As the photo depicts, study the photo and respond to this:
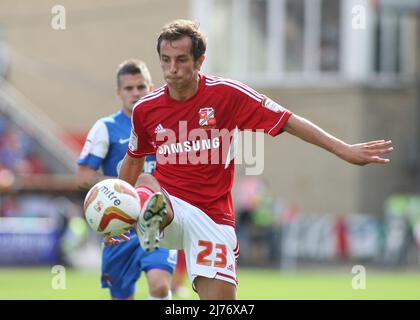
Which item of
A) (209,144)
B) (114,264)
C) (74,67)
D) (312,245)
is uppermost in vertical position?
(74,67)

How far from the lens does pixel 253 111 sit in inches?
278

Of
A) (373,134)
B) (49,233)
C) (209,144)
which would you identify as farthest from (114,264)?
(373,134)

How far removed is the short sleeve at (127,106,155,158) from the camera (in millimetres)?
7188

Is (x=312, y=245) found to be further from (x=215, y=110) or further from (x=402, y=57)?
(x=215, y=110)

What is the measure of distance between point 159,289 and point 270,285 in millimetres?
7411

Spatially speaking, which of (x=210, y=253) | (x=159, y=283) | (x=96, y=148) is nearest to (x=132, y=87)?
(x=96, y=148)

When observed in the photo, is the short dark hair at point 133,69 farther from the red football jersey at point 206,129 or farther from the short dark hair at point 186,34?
the short dark hair at point 186,34

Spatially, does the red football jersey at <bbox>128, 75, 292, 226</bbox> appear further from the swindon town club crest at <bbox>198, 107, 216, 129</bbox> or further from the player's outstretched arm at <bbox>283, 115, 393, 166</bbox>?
the player's outstretched arm at <bbox>283, 115, 393, 166</bbox>

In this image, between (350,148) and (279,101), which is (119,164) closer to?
(350,148)

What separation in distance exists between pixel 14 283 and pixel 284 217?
26.4 ft

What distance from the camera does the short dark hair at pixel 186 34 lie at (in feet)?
22.5

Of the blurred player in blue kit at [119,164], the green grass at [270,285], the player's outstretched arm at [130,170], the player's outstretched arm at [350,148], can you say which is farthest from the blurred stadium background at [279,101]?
the player's outstretched arm at [350,148]

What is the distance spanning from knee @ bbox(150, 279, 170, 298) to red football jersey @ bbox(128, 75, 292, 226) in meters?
1.44
